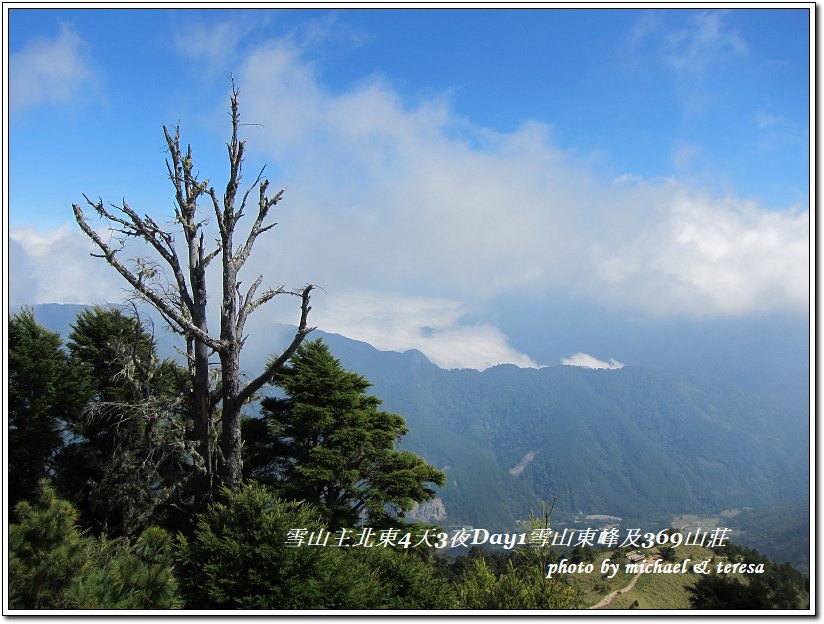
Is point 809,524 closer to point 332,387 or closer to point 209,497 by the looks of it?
point 209,497

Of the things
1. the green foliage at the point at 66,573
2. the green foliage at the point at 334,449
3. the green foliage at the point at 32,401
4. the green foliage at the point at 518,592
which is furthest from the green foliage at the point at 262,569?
the green foliage at the point at 32,401

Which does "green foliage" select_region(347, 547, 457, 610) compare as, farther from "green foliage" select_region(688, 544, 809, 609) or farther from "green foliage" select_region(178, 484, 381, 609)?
"green foliage" select_region(688, 544, 809, 609)

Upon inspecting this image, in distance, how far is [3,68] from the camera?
815cm

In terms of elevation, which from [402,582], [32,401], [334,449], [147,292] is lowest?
[402,582]

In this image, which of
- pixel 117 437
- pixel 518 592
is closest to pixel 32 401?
pixel 117 437

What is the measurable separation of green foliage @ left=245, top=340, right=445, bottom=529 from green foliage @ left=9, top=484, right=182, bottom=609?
8011 mm

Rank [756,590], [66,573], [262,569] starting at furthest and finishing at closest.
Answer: [262,569] → [756,590] → [66,573]

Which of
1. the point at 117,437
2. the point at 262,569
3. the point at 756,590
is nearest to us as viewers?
the point at 756,590

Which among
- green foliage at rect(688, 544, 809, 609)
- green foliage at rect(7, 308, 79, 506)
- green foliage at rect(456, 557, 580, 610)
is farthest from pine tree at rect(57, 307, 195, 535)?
green foliage at rect(688, 544, 809, 609)

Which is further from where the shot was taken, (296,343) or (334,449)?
(334,449)

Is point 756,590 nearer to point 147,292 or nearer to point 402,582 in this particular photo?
point 402,582

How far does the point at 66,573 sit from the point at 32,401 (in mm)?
12388

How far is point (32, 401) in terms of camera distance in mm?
17453
